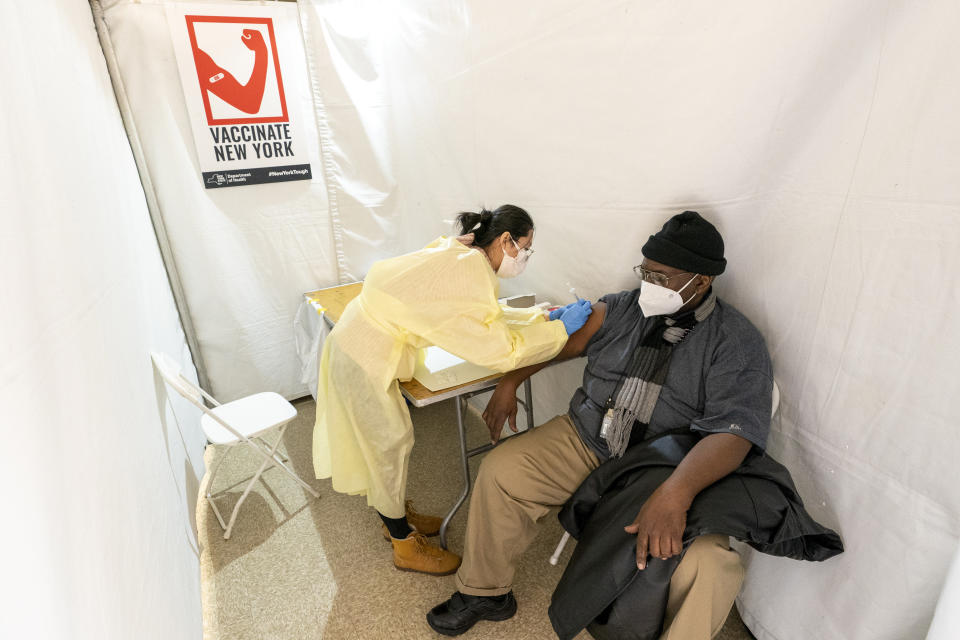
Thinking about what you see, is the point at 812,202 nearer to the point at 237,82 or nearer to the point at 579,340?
the point at 579,340

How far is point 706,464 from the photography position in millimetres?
1193

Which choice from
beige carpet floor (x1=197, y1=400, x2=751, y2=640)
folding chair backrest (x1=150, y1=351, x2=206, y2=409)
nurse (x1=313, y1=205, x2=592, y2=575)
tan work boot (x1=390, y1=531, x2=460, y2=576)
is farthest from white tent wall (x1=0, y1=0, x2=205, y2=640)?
tan work boot (x1=390, y1=531, x2=460, y2=576)

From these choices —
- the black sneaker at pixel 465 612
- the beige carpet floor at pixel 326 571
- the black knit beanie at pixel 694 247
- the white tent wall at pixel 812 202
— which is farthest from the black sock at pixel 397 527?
the black knit beanie at pixel 694 247

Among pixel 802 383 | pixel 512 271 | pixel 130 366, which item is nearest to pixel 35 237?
pixel 130 366

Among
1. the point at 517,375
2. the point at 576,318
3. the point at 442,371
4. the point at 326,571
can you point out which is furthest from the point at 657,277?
the point at 326,571

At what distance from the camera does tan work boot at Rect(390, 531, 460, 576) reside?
69.6 inches

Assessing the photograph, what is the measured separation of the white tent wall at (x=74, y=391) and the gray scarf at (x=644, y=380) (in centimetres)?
123

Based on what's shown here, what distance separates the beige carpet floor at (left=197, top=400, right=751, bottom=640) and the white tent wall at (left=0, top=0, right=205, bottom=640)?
18 centimetres

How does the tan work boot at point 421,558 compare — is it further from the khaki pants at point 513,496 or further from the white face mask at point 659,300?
the white face mask at point 659,300

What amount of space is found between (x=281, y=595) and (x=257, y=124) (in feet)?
7.50

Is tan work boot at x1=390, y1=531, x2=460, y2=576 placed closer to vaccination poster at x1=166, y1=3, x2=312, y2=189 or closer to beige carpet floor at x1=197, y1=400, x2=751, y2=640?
beige carpet floor at x1=197, y1=400, x2=751, y2=640

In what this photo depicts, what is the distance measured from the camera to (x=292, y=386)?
10.2 feet

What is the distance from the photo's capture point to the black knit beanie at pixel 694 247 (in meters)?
1.29

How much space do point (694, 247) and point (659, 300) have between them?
0.58ft
